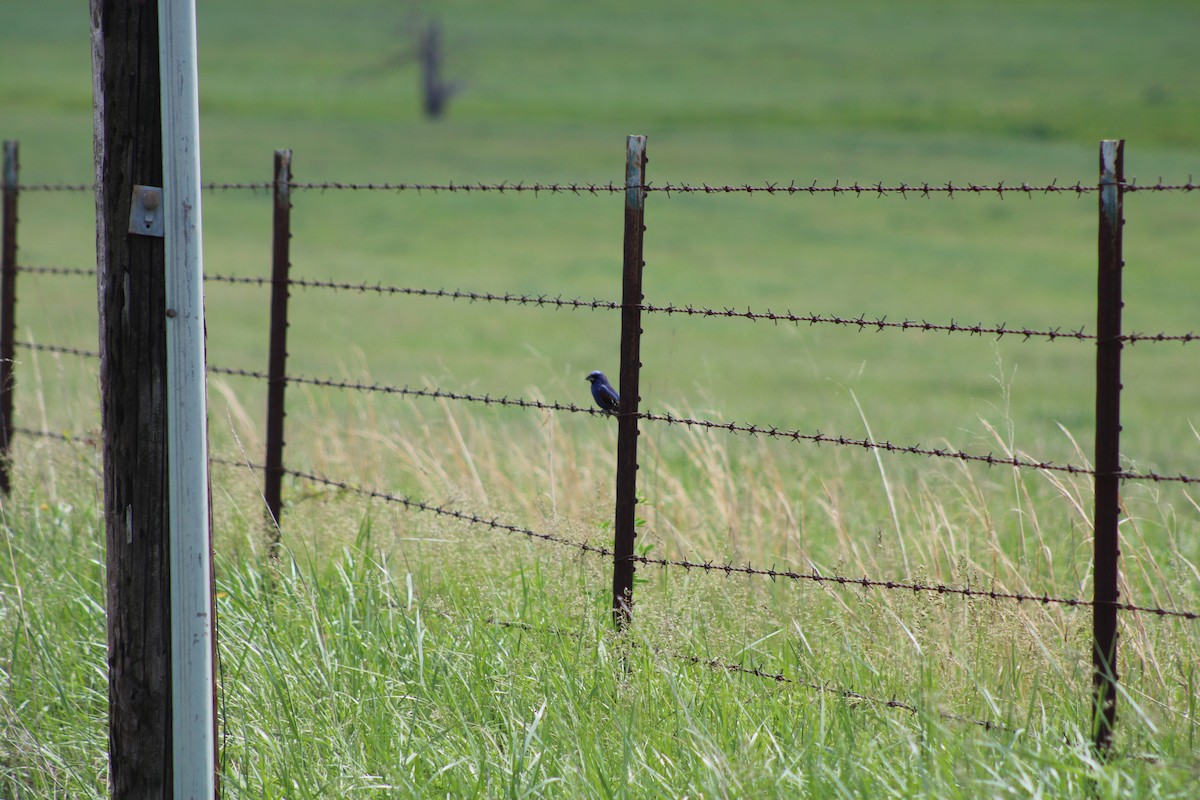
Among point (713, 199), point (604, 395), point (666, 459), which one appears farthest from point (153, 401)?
point (713, 199)

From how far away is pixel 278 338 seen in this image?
17.1ft

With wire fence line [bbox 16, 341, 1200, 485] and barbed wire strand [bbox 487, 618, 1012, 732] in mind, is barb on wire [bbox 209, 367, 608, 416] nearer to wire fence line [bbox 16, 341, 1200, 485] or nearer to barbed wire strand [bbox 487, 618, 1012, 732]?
wire fence line [bbox 16, 341, 1200, 485]

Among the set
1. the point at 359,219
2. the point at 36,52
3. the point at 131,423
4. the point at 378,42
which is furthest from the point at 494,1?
the point at 131,423

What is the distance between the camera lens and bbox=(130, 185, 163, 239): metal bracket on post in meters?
3.22

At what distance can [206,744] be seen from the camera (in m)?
3.29

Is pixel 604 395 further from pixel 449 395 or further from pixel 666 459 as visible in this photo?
pixel 666 459

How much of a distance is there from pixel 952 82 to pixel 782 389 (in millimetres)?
47401

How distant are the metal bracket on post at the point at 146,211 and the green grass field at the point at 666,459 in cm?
140

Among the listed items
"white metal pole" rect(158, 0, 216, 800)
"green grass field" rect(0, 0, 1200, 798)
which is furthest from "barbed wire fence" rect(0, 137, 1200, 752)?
"white metal pole" rect(158, 0, 216, 800)

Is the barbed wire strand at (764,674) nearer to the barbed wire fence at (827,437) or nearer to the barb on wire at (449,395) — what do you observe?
the barbed wire fence at (827,437)

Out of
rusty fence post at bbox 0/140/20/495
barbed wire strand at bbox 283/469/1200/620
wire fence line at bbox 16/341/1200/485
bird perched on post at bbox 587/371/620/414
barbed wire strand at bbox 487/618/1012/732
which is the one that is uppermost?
rusty fence post at bbox 0/140/20/495

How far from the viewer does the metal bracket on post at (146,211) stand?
3.22 m

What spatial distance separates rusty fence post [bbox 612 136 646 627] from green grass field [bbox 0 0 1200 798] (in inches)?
5.5

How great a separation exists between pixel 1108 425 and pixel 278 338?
3.40 metres
